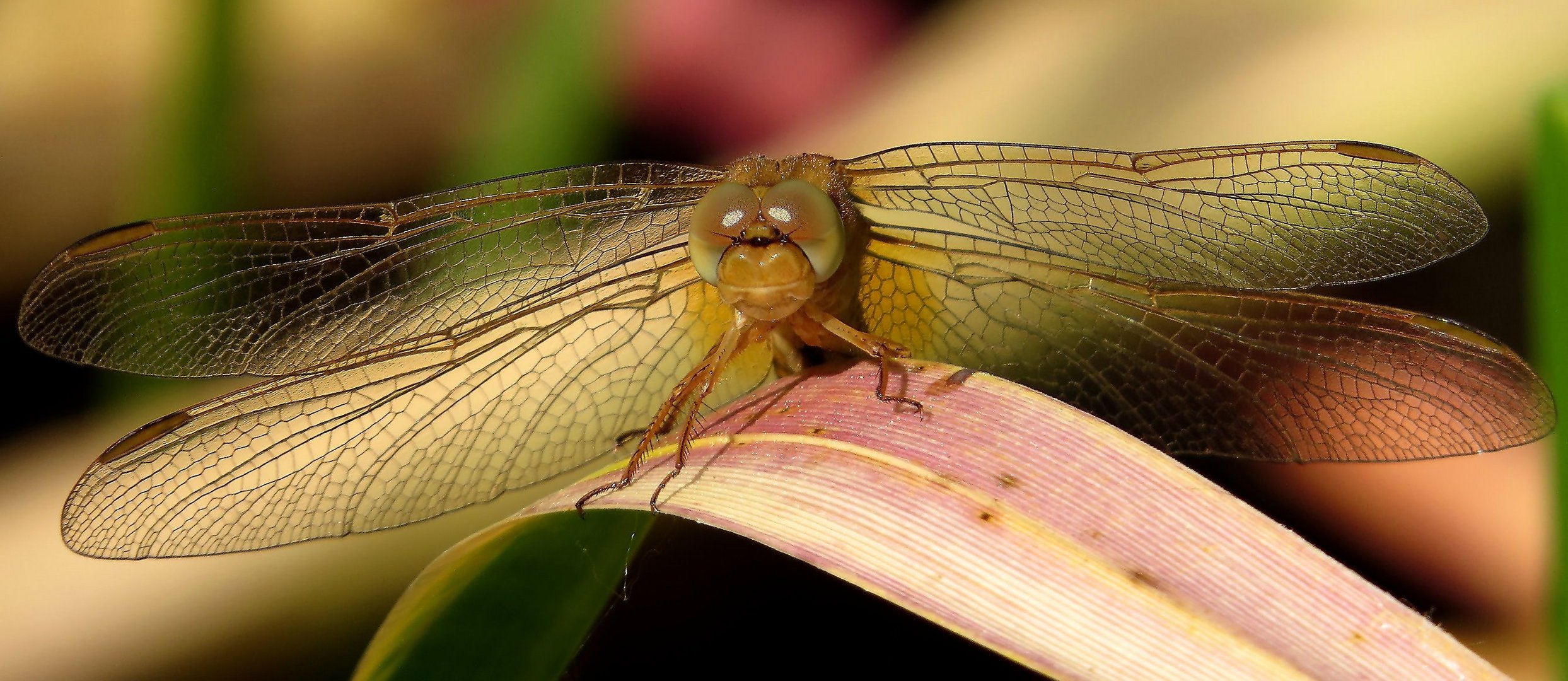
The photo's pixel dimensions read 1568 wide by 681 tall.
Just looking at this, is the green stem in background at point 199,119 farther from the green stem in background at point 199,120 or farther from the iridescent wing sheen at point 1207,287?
the iridescent wing sheen at point 1207,287

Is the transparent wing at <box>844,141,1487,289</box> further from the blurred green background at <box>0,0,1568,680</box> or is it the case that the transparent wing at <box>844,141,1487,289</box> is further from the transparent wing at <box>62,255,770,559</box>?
the transparent wing at <box>62,255,770,559</box>

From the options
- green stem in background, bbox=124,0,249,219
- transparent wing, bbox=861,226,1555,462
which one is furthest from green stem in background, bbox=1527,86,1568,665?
green stem in background, bbox=124,0,249,219

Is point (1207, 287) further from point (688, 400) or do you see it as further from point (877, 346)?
point (688, 400)

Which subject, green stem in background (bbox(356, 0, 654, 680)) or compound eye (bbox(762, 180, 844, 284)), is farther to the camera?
compound eye (bbox(762, 180, 844, 284))

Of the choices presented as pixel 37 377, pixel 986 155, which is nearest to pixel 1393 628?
pixel 986 155

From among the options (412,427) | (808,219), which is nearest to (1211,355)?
(808,219)

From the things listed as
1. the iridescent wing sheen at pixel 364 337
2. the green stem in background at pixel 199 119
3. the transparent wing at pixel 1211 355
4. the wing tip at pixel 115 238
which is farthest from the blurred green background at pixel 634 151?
the wing tip at pixel 115 238
